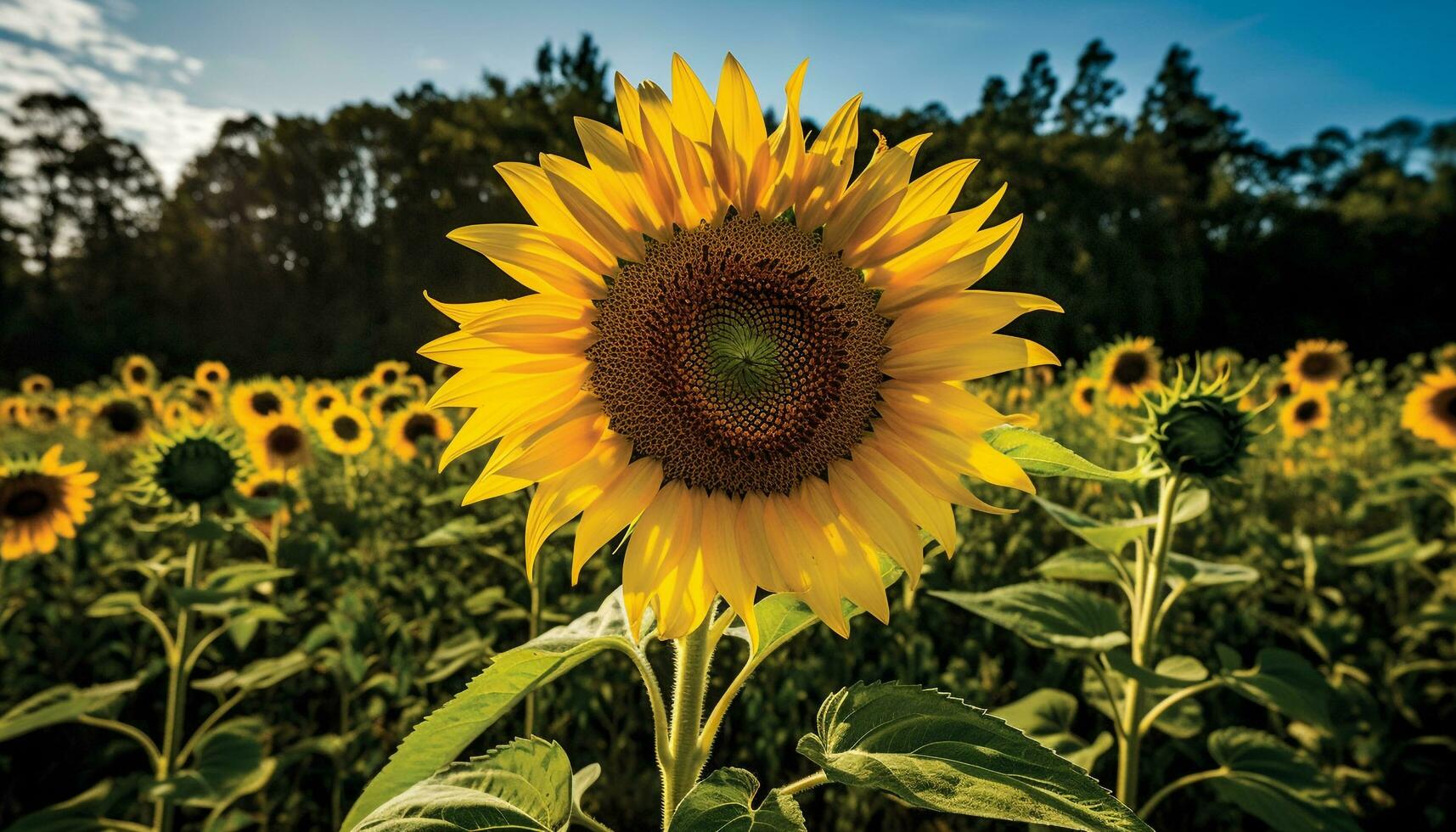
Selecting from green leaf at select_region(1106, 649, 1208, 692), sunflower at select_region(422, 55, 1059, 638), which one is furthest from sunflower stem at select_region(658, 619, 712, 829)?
green leaf at select_region(1106, 649, 1208, 692)

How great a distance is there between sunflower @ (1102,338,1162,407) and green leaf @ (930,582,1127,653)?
3.67m

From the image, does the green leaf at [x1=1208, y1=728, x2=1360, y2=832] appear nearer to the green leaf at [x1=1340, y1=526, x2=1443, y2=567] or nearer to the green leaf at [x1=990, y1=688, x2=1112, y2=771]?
the green leaf at [x1=990, y1=688, x2=1112, y2=771]

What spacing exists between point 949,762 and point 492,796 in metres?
0.55

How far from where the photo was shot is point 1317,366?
6.16 meters

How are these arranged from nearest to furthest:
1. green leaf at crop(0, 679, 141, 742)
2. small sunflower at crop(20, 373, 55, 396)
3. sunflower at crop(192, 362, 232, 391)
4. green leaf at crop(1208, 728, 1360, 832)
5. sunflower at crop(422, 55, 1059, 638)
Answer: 1. sunflower at crop(422, 55, 1059, 638)
2. green leaf at crop(1208, 728, 1360, 832)
3. green leaf at crop(0, 679, 141, 742)
4. sunflower at crop(192, 362, 232, 391)
5. small sunflower at crop(20, 373, 55, 396)

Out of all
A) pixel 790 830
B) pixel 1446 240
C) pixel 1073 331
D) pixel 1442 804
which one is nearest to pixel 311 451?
pixel 790 830

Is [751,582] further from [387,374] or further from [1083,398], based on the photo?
[387,374]

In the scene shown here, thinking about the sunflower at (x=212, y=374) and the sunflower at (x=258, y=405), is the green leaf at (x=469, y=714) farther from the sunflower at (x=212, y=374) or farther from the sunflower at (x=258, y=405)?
the sunflower at (x=212, y=374)

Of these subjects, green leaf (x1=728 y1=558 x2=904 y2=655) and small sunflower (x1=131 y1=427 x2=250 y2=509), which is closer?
green leaf (x1=728 y1=558 x2=904 y2=655)

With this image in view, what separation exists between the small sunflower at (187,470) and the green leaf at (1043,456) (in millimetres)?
2552

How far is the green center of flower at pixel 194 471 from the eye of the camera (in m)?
2.62

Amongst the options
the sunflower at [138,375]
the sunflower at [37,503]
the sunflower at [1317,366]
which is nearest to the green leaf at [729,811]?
the sunflower at [37,503]

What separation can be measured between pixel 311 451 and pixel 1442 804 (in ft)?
17.7

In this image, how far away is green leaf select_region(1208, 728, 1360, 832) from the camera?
166 centimetres
